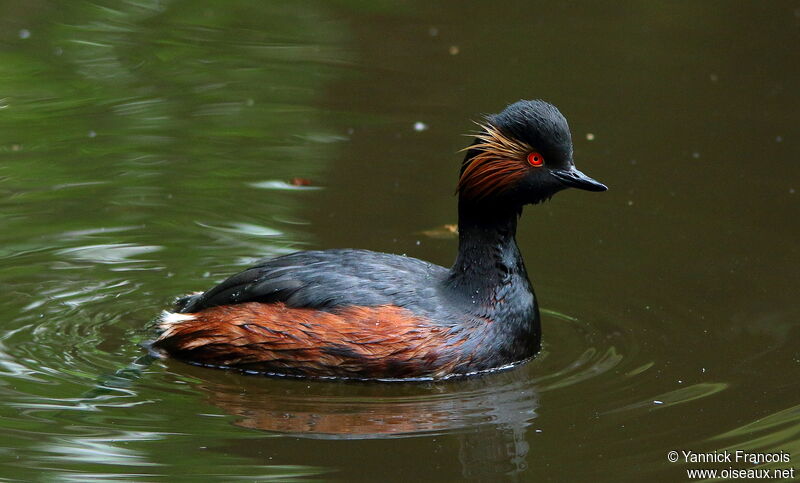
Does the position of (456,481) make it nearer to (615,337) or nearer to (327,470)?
(327,470)

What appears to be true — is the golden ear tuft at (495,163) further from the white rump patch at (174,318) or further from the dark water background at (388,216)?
the white rump patch at (174,318)

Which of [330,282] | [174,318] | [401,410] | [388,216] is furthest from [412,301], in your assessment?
[388,216]

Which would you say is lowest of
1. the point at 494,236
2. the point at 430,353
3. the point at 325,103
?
the point at 430,353

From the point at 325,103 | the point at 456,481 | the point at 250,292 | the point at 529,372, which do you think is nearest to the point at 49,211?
the point at 250,292

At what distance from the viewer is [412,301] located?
714 cm

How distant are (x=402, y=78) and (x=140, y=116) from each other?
2.63m

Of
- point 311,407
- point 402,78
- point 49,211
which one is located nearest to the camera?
point 311,407

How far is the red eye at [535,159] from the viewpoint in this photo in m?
7.26

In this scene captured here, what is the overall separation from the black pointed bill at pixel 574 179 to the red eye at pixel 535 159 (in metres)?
0.09

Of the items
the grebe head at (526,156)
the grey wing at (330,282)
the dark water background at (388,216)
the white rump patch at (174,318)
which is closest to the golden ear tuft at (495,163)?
the grebe head at (526,156)

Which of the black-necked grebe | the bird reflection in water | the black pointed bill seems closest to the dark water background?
the bird reflection in water

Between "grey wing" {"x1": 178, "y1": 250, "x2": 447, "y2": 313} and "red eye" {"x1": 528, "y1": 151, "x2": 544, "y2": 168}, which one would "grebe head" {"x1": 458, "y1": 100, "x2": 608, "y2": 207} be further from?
"grey wing" {"x1": 178, "y1": 250, "x2": 447, "y2": 313}

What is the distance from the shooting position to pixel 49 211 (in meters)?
9.04

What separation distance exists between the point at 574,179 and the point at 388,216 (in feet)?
7.35
